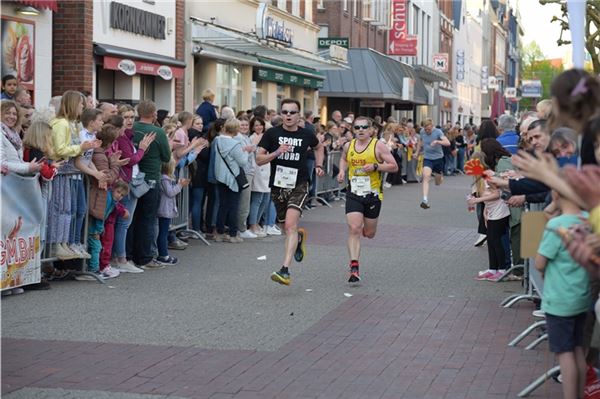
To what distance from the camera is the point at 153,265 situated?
1329 centimetres

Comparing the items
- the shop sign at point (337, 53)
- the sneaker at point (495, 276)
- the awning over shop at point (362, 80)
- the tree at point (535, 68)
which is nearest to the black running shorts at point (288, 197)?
the sneaker at point (495, 276)

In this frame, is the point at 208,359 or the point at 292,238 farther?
the point at 292,238

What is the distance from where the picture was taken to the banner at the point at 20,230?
1048cm

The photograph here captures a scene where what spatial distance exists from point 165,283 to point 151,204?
4.73 feet

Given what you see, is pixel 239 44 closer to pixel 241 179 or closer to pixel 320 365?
pixel 241 179

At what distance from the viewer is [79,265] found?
12008 mm

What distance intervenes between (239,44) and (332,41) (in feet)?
41.1

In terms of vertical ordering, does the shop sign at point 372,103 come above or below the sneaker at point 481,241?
above

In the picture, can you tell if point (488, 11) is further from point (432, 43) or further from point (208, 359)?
point (208, 359)

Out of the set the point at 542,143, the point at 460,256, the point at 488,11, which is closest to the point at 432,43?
the point at 488,11

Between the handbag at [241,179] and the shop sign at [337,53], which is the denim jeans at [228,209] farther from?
the shop sign at [337,53]

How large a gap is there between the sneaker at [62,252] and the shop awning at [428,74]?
43.2 metres

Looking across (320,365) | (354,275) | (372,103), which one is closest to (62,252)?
(354,275)

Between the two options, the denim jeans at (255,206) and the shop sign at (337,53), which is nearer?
the denim jeans at (255,206)
